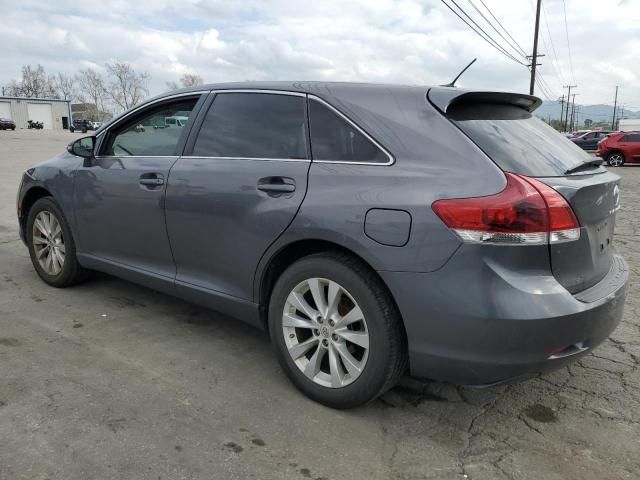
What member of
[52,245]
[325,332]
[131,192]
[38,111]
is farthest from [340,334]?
[38,111]

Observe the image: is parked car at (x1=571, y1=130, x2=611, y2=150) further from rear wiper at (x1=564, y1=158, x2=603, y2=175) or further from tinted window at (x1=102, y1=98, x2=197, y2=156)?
tinted window at (x1=102, y1=98, x2=197, y2=156)

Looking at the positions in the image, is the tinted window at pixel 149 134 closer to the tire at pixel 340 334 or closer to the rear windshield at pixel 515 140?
the tire at pixel 340 334

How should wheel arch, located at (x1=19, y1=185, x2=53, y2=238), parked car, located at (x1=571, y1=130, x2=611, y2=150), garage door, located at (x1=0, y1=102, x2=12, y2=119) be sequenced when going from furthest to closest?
garage door, located at (x1=0, y1=102, x2=12, y2=119), parked car, located at (x1=571, y1=130, x2=611, y2=150), wheel arch, located at (x1=19, y1=185, x2=53, y2=238)

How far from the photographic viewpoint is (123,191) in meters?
3.71

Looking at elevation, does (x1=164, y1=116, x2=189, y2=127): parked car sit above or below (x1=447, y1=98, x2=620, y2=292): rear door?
above

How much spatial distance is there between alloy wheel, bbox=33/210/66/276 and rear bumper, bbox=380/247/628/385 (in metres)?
3.11

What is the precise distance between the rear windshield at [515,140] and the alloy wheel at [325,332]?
94cm

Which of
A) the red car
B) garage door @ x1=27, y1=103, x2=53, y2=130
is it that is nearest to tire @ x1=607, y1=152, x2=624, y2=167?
the red car

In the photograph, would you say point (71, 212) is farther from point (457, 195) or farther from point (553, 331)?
point (553, 331)

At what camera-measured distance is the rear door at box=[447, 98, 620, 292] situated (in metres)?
2.38

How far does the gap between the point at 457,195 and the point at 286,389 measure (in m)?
1.44

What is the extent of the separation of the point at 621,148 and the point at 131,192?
80.7 feet

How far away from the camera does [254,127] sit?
10.4 feet

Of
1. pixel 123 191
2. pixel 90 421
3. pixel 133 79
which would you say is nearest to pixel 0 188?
pixel 123 191
